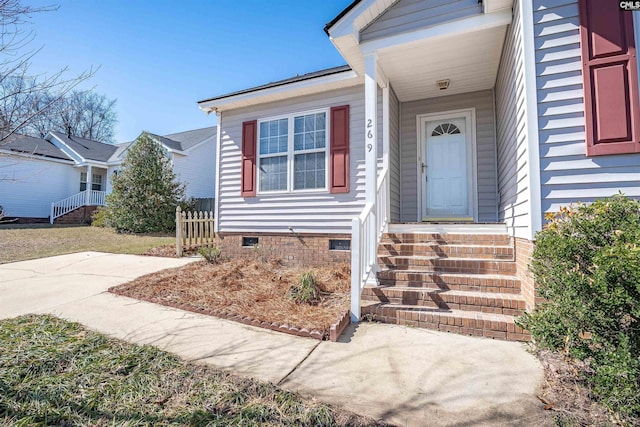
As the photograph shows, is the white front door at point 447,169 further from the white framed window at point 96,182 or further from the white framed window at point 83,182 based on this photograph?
the white framed window at point 83,182

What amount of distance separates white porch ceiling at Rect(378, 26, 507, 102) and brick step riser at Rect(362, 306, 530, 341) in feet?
11.6

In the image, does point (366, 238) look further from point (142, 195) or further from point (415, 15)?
point (142, 195)

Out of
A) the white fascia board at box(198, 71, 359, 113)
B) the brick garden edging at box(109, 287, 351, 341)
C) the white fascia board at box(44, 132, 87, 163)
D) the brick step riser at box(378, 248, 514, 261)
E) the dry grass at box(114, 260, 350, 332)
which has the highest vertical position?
the white fascia board at box(44, 132, 87, 163)

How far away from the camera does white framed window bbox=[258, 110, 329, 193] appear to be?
244 inches

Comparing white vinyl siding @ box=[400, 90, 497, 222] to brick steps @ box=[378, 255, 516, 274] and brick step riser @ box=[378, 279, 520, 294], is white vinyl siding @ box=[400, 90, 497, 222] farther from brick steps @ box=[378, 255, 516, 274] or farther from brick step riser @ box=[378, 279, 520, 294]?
brick step riser @ box=[378, 279, 520, 294]

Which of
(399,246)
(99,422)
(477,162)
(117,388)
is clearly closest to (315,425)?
(99,422)

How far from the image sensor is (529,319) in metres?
2.40

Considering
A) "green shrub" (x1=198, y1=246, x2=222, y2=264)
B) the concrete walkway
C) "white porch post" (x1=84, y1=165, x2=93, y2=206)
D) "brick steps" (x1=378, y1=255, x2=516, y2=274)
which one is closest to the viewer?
the concrete walkway

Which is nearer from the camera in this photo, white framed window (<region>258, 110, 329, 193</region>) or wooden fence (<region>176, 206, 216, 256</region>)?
white framed window (<region>258, 110, 329, 193</region>)

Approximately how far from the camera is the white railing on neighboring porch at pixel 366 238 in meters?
3.46

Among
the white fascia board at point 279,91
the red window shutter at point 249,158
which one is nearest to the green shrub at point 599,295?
the white fascia board at point 279,91

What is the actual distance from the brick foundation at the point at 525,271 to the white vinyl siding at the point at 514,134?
11 cm

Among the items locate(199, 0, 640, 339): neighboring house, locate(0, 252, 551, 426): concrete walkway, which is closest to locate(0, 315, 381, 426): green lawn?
locate(0, 252, 551, 426): concrete walkway

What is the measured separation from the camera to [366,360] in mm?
2566
